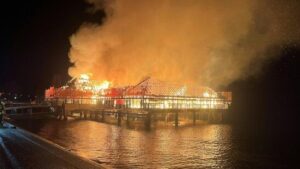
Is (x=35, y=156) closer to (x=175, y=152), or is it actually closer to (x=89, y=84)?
(x=175, y=152)

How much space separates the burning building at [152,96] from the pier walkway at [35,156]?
19.6m

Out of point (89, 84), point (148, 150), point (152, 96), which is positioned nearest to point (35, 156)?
point (148, 150)

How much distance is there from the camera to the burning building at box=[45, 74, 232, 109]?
40062mm

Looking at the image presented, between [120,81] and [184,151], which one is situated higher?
[120,81]

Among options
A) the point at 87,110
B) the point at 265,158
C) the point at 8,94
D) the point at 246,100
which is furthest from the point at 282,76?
the point at 8,94

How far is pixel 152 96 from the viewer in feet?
129

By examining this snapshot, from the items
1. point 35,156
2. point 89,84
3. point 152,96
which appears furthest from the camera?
point 89,84

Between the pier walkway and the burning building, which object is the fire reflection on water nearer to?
the pier walkway

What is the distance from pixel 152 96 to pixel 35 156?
24.3 meters

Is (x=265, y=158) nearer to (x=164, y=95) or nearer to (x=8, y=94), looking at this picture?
(x=164, y=95)

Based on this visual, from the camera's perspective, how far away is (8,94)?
9862cm

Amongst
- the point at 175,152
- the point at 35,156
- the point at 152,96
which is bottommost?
the point at 175,152

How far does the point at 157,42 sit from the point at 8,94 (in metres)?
67.5

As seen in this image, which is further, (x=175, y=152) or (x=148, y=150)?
(x=148, y=150)
